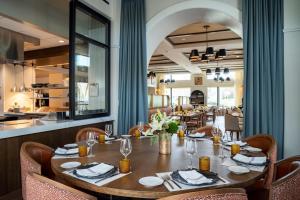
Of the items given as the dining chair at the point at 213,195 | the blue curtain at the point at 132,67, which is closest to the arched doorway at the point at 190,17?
the blue curtain at the point at 132,67

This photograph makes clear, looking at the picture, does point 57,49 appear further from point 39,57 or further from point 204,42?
point 204,42

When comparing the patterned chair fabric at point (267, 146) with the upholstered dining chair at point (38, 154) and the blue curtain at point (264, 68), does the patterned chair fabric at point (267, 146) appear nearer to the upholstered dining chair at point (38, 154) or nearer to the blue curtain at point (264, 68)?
the blue curtain at point (264, 68)

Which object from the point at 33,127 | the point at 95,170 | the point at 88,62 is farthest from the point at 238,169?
the point at 88,62

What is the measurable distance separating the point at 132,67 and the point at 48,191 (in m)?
3.25

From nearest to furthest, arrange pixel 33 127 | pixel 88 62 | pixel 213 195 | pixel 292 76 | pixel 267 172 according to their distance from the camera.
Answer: pixel 213 195
pixel 267 172
pixel 33 127
pixel 292 76
pixel 88 62

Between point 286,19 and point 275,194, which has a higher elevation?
point 286,19

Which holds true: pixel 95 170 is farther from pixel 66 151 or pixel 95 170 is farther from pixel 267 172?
pixel 267 172

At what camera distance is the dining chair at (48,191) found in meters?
1.15

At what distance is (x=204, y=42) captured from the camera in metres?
7.79

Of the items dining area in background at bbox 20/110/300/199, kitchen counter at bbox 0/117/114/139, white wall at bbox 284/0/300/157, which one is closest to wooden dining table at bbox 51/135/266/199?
dining area in background at bbox 20/110/300/199

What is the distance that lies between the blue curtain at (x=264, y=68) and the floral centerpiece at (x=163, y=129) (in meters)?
1.85

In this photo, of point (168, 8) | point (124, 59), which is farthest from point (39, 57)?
point (168, 8)

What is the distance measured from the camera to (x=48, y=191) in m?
1.23

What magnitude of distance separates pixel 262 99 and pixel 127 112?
2209 mm
